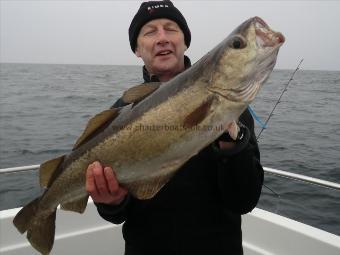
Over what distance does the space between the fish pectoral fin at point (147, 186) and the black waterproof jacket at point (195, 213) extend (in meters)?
0.20

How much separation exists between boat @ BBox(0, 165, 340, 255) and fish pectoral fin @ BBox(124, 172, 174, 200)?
2610 millimetres

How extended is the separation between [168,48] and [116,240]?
10.6 ft

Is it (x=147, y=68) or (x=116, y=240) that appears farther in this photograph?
(x=116, y=240)

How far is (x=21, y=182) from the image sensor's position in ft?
36.3

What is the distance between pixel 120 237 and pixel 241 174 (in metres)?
3.24

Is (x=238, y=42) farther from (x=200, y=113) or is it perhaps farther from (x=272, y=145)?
(x=272, y=145)

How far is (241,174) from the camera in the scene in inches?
108

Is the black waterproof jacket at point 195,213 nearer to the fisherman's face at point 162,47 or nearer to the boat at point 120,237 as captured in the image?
the fisherman's face at point 162,47

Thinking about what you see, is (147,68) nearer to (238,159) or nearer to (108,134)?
(108,134)

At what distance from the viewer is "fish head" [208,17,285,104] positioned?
2.36 meters

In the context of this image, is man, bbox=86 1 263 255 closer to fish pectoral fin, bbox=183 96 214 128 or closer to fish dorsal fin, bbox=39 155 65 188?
fish pectoral fin, bbox=183 96 214 128

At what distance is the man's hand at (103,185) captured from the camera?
2.84 meters

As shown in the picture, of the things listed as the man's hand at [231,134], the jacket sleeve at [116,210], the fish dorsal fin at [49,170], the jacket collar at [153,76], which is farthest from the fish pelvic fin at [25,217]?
the man's hand at [231,134]

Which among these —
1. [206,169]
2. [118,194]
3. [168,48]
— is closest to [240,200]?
[206,169]
